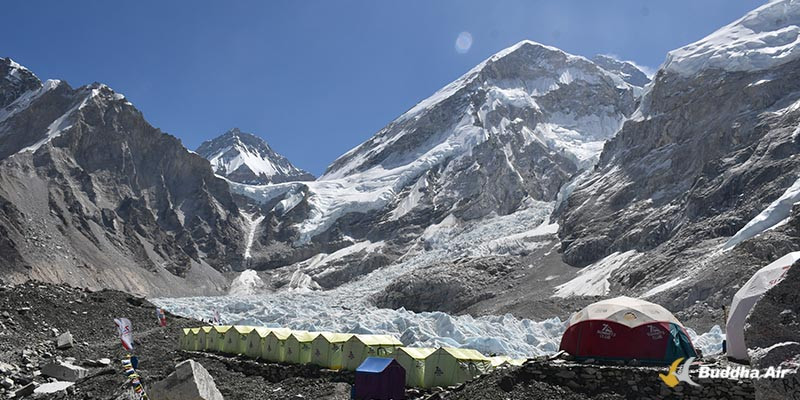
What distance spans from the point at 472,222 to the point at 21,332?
156893 mm

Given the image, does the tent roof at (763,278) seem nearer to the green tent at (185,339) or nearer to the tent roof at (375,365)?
the tent roof at (375,365)

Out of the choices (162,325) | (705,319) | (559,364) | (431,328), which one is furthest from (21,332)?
(705,319)

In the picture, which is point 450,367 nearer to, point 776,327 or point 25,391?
point 776,327

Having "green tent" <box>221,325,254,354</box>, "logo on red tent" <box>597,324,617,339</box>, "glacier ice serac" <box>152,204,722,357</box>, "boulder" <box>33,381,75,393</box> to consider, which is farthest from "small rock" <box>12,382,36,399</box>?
"logo on red tent" <box>597,324,617,339</box>

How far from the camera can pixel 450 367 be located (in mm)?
23359

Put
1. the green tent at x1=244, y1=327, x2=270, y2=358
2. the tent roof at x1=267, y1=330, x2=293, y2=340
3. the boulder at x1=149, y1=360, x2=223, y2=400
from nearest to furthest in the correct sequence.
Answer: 1. the boulder at x1=149, y1=360, x2=223, y2=400
2. the tent roof at x1=267, y1=330, x2=293, y2=340
3. the green tent at x1=244, y1=327, x2=270, y2=358

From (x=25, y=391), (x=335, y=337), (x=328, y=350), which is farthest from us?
(x=335, y=337)

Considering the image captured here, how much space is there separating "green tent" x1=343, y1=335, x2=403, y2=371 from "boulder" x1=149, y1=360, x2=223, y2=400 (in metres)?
8.79

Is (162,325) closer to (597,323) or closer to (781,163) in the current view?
(597,323)

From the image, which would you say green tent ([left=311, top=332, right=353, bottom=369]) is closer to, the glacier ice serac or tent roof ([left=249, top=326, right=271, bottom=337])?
tent roof ([left=249, top=326, right=271, bottom=337])

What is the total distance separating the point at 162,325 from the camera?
1769 inches

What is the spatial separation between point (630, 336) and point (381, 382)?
27.4 ft

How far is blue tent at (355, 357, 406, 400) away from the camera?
20169 mm

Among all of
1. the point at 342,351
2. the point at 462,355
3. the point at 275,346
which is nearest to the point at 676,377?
the point at 462,355
